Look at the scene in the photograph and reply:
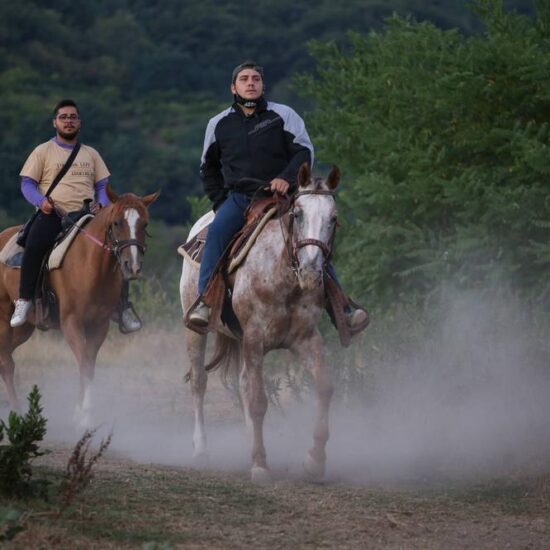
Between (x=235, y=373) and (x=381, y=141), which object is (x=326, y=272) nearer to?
(x=235, y=373)

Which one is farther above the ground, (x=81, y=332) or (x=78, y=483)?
(x=81, y=332)

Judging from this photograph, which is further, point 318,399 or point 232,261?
point 232,261

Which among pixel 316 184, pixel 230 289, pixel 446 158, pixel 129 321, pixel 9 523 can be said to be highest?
pixel 446 158

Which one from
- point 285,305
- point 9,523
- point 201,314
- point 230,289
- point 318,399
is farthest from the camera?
point 201,314

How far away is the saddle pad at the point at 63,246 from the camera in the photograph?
13570 mm

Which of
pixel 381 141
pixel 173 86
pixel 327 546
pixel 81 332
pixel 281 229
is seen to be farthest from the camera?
pixel 173 86

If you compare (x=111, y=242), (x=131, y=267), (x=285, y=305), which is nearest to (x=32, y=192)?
(x=111, y=242)

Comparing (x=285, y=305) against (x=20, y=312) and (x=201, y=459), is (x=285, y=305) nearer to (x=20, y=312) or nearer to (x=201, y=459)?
(x=201, y=459)

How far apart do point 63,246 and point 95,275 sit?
0.46 m

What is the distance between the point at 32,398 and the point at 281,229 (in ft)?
9.47

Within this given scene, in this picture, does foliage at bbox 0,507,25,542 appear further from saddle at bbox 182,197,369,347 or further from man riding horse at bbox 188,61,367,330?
man riding horse at bbox 188,61,367,330

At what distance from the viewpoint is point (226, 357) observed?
12.2 m

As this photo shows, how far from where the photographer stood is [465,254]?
52.2ft

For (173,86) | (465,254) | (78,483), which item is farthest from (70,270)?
(173,86)
